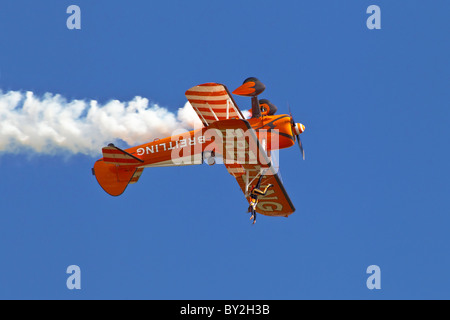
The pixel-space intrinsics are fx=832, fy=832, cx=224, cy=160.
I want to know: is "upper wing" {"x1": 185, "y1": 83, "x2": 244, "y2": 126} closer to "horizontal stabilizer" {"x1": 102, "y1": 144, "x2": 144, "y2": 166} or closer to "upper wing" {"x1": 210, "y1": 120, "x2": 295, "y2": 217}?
"upper wing" {"x1": 210, "y1": 120, "x2": 295, "y2": 217}

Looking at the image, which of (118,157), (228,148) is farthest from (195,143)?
(118,157)

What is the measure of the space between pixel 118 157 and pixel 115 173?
0.84m

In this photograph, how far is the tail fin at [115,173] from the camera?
36719 mm

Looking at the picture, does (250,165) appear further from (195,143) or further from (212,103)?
(212,103)

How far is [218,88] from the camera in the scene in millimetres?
33312

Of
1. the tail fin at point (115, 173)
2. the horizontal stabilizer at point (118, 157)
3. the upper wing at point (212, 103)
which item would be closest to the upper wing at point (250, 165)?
the upper wing at point (212, 103)

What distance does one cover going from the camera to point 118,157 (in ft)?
120

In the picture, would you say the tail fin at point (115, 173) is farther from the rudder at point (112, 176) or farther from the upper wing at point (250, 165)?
the upper wing at point (250, 165)

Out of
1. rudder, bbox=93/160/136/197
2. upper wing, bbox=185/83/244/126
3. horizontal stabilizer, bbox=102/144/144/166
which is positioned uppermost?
upper wing, bbox=185/83/244/126

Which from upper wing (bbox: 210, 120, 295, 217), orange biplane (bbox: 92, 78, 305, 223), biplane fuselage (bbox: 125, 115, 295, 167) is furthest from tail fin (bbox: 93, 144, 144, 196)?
upper wing (bbox: 210, 120, 295, 217)

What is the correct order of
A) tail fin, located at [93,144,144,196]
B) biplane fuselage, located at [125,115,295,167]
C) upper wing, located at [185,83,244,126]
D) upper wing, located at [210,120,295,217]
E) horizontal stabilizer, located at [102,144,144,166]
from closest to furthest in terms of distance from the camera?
upper wing, located at [210,120,295,217] < upper wing, located at [185,83,244,126] < biplane fuselage, located at [125,115,295,167] < horizontal stabilizer, located at [102,144,144,166] < tail fin, located at [93,144,144,196]

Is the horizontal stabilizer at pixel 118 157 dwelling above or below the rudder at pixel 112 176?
above

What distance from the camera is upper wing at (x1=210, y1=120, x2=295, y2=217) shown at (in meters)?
32.2
